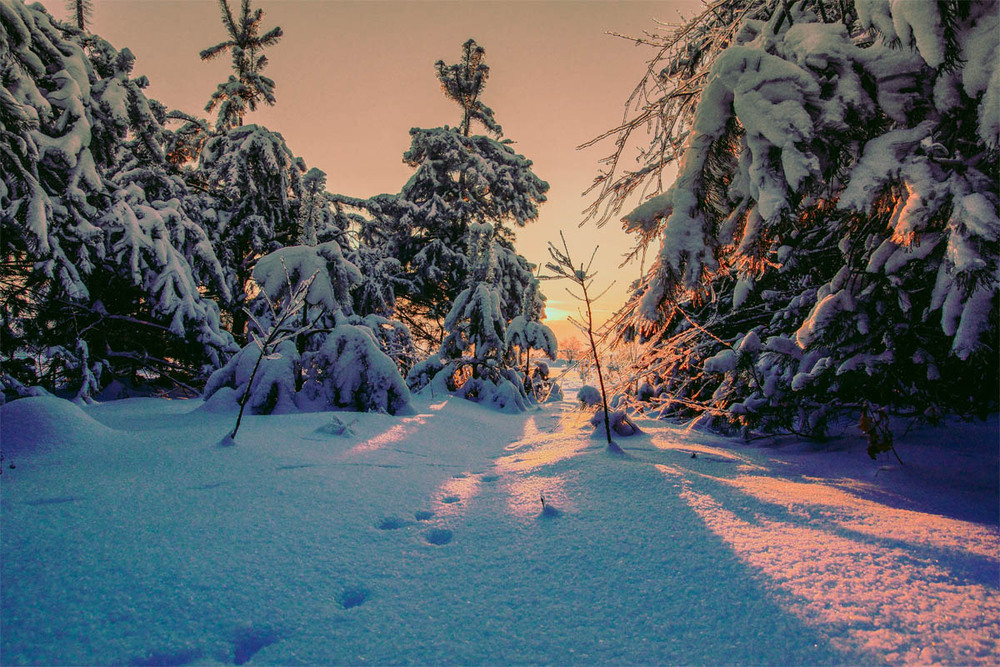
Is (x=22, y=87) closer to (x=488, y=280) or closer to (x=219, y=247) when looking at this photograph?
(x=219, y=247)

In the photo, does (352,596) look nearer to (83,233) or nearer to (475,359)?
(83,233)

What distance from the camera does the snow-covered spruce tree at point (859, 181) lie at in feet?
4.83

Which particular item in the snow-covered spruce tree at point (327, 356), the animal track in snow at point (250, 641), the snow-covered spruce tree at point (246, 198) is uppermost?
the snow-covered spruce tree at point (246, 198)

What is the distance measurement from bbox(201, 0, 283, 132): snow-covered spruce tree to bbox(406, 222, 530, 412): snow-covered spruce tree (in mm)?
8269

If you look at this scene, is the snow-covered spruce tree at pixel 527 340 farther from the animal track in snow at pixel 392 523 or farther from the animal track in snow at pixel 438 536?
the animal track in snow at pixel 438 536

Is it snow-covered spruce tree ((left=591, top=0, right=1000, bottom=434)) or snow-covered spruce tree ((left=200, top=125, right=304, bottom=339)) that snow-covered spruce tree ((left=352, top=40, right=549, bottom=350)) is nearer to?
snow-covered spruce tree ((left=200, top=125, right=304, bottom=339))

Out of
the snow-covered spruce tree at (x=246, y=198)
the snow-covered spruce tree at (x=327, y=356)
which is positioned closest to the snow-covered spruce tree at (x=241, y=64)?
the snow-covered spruce tree at (x=246, y=198)

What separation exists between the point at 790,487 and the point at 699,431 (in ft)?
9.67

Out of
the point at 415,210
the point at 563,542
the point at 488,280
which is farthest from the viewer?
the point at 415,210

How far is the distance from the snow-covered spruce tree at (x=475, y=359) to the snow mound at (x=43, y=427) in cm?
700

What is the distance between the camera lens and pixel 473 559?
5.71 feet

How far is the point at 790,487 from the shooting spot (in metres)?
2.64

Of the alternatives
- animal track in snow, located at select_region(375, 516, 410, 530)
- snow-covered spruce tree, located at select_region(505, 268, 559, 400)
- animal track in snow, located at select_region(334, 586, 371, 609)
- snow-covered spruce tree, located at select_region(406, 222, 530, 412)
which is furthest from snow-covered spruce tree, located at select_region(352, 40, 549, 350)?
animal track in snow, located at select_region(334, 586, 371, 609)

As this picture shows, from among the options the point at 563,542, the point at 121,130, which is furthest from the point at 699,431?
the point at 121,130
